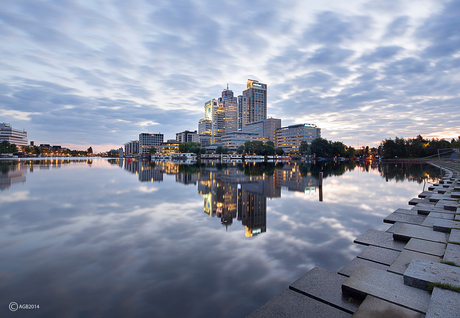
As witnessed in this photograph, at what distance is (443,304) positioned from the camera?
4105 millimetres

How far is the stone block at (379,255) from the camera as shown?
6.82 metres

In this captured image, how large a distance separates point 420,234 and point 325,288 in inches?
225

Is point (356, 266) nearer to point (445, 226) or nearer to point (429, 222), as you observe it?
point (445, 226)

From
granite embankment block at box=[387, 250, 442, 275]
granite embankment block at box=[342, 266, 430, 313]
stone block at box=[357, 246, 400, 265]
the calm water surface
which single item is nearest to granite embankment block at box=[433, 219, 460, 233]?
the calm water surface

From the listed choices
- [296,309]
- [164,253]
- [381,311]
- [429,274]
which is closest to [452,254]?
[429,274]

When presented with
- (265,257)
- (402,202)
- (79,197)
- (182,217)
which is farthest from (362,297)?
(79,197)

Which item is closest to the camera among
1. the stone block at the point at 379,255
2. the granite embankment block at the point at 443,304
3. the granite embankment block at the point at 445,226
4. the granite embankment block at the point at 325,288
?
the granite embankment block at the point at 443,304

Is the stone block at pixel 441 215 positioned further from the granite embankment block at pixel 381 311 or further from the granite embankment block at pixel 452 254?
the granite embankment block at pixel 381 311

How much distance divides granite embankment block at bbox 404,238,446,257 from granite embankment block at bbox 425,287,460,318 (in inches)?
110

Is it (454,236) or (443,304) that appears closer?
(443,304)

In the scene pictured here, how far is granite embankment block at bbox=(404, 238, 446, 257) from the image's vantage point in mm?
6831

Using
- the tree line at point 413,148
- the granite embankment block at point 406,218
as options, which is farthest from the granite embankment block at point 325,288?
the tree line at point 413,148

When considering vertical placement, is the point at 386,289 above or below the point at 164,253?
above

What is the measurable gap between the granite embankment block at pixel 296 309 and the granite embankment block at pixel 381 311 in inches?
14.3
